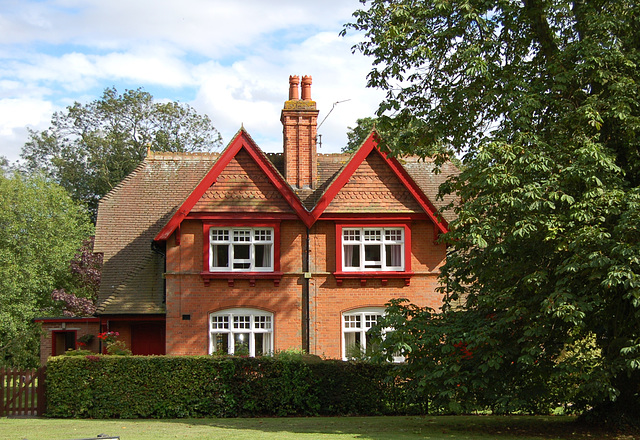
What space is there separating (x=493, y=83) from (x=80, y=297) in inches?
1368

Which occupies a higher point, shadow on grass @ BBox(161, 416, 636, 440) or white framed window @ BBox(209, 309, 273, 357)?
white framed window @ BBox(209, 309, 273, 357)

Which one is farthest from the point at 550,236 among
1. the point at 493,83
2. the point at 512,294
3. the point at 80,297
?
the point at 80,297

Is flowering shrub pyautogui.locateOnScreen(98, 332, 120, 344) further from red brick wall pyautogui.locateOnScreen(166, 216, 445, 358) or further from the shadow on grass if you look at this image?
the shadow on grass

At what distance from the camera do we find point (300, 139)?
89.7 feet

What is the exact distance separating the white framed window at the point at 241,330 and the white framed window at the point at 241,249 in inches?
60.9

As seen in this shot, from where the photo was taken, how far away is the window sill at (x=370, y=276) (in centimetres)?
2531

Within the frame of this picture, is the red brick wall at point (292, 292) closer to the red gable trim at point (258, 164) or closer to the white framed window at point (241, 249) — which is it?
the white framed window at point (241, 249)

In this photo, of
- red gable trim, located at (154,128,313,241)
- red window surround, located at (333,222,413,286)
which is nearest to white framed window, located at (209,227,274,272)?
red gable trim, located at (154,128,313,241)

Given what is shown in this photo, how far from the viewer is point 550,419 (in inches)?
728

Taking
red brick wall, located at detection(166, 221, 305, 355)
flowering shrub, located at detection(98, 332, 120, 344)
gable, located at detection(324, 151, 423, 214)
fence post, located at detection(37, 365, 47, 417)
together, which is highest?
gable, located at detection(324, 151, 423, 214)

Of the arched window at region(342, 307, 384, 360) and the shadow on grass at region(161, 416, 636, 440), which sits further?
the arched window at region(342, 307, 384, 360)

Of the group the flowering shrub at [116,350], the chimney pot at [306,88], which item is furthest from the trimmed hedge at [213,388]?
the chimney pot at [306,88]

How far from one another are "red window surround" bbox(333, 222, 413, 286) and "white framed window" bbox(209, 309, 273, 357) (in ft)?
9.62

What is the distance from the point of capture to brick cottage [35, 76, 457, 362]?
25.1 metres
